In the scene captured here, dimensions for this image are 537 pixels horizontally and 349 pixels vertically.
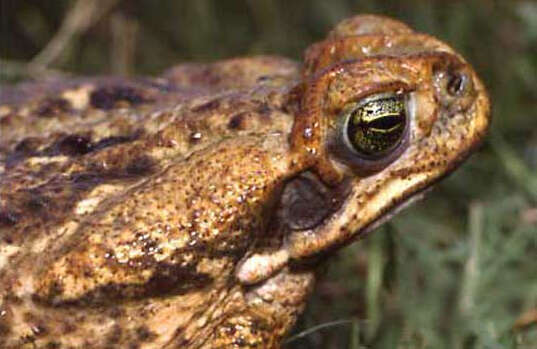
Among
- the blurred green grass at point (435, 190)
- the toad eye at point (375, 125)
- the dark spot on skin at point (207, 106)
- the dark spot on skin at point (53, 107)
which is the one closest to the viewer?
the toad eye at point (375, 125)

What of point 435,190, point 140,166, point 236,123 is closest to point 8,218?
point 140,166

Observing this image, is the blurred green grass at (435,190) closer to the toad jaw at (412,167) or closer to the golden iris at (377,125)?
the toad jaw at (412,167)

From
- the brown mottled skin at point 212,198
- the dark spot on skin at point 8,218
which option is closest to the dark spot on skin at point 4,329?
the brown mottled skin at point 212,198

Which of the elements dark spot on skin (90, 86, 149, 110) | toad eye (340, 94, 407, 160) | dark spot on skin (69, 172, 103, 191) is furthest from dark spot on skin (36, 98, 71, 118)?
toad eye (340, 94, 407, 160)

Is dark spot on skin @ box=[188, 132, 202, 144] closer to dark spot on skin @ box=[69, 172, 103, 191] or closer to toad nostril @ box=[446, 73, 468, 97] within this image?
dark spot on skin @ box=[69, 172, 103, 191]

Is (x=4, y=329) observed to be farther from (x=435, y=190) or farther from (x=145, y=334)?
(x=435, y=190)

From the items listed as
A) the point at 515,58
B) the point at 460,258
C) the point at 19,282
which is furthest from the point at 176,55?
the point at 19,282
